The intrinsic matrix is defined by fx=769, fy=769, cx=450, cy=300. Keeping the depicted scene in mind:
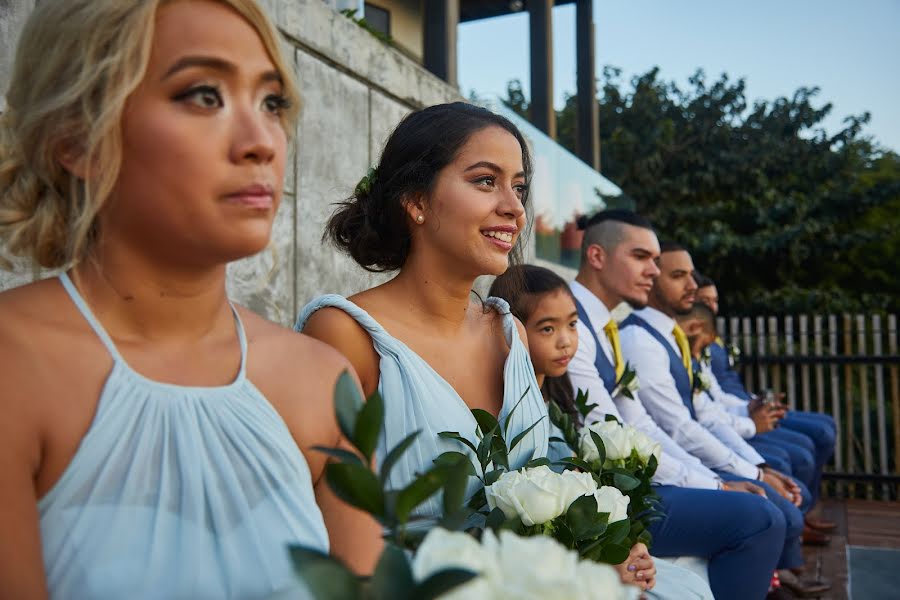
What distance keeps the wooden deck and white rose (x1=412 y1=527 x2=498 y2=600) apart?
16.6ft

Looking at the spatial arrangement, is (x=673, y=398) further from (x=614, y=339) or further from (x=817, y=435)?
(x=817, y=435)

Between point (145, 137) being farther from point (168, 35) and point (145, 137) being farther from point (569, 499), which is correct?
point (569, 499)

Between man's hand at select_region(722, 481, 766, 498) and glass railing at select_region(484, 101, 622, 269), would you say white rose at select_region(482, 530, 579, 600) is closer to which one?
man's hand at select_region(722, 481, 766, 498)

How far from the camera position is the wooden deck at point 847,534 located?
216 inches

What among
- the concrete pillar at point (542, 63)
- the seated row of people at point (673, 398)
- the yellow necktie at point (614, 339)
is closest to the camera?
the seated row of people at point (673, 398)

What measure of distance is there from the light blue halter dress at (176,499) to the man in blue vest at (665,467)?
237 centimetres

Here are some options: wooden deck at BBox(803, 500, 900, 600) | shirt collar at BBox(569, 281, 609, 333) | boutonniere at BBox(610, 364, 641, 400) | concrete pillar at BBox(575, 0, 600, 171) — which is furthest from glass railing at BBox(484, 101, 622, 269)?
wooden deck at BBox(803, 500, 900, 600)

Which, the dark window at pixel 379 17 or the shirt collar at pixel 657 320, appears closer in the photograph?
the shirt collar at pixel 657 320

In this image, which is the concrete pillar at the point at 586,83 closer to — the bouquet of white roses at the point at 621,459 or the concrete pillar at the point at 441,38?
the concrete pillar at the point at 441,38

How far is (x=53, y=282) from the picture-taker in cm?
128

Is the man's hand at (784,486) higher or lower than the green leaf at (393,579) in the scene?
lower

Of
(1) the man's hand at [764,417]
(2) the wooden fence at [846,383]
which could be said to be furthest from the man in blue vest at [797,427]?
(2) the wooden fence at [846,383]

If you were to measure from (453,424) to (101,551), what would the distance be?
1.19 metres

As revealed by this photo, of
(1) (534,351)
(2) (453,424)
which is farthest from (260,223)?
(1) (534,351)
